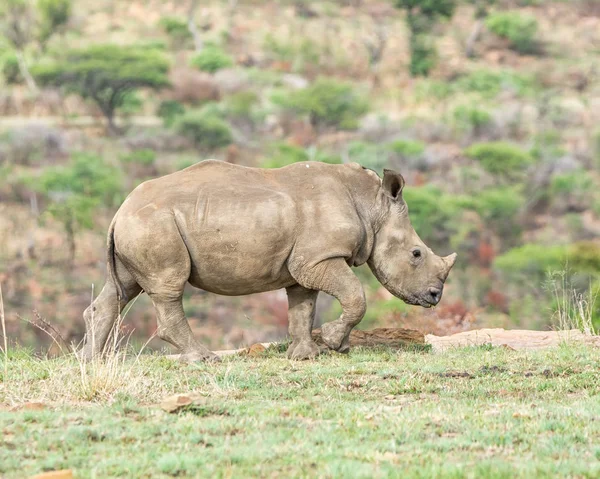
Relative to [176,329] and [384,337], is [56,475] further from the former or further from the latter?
[384,337]

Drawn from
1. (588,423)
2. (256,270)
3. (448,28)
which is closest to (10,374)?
(256,270)

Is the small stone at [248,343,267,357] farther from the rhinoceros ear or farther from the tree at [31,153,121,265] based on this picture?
the tree at [31,153,121,265]

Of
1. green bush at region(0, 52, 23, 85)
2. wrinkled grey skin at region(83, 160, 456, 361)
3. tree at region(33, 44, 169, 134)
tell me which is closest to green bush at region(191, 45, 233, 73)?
tree at region(33, 44, 169, 134)

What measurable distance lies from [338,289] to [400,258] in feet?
3.21

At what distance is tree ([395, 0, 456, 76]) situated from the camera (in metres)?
66.2

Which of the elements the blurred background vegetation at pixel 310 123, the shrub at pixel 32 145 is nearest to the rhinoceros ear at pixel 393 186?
the blurred background vegetation at pixel 310 123

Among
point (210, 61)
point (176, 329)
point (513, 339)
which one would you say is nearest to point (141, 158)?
point (210, 61)

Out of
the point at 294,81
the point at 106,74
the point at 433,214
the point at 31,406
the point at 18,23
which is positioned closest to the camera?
the point at 31,406

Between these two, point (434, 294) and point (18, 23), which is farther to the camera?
point (18, 23)

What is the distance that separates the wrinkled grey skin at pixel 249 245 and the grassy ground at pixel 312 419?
28.8 inches

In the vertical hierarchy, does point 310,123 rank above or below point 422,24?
below

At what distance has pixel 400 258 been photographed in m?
11.4

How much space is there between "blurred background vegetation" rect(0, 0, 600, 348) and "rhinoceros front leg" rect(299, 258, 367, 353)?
24.8ft

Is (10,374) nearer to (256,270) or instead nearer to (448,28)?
(256,270)
